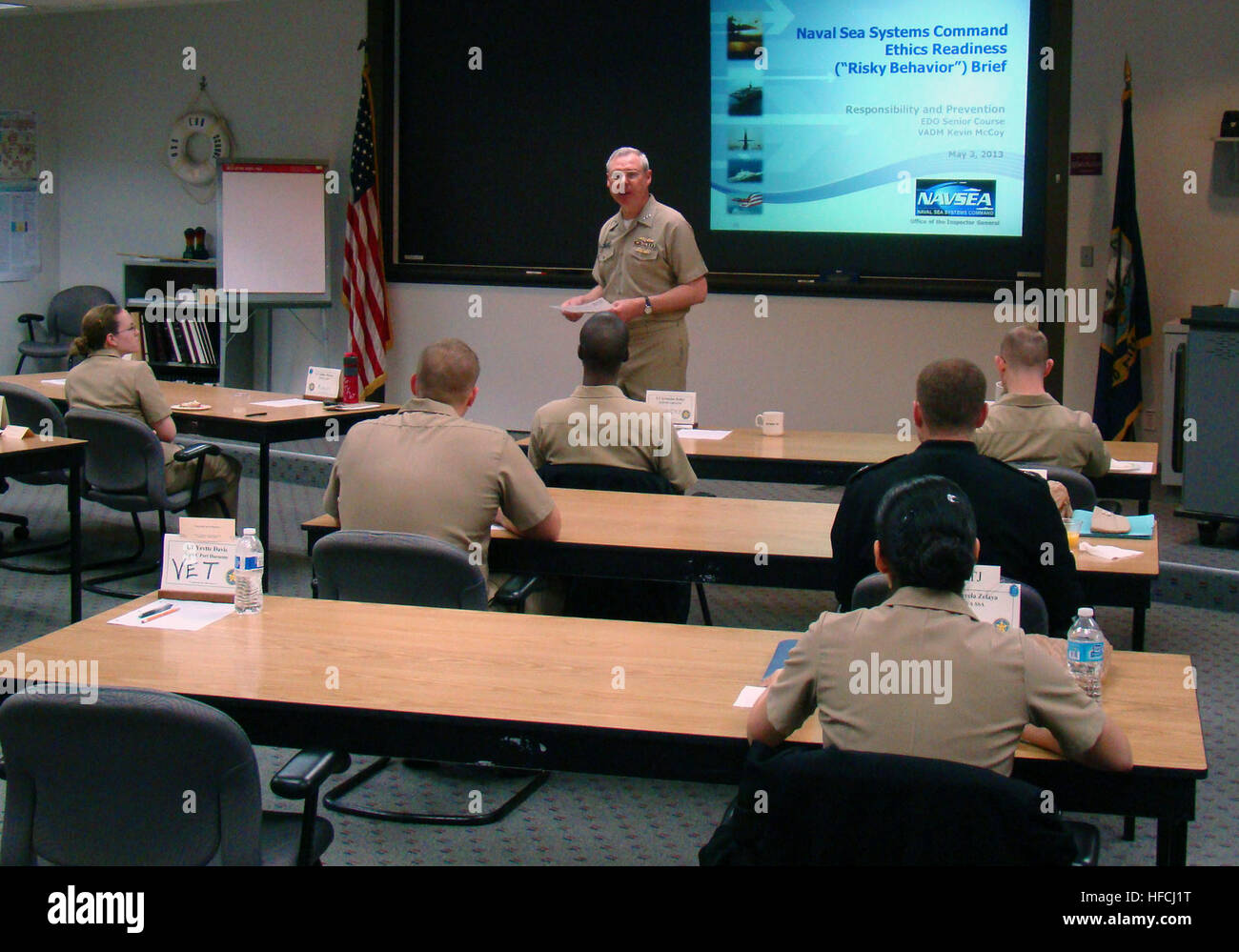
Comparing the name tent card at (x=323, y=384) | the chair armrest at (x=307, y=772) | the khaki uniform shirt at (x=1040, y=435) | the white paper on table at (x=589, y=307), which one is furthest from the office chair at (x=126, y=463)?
the chair armrest at (x=307, y=772)

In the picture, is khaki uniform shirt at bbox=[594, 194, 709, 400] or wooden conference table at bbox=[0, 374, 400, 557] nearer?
wooden conference table at bbox=[0, 374, 400, 557]

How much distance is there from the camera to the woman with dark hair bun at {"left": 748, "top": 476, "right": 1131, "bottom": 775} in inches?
77.9

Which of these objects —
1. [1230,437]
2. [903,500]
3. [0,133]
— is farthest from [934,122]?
[0,133]

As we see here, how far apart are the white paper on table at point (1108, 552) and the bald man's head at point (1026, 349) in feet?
2.89

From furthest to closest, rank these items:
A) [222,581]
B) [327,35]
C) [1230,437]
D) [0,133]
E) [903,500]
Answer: [0,133] → [327,35] → [1230,437] → [222,581] → [903,500]

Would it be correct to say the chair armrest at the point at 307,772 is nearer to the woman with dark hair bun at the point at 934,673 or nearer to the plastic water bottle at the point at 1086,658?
the woman with dark hair bun at the point at 934,673

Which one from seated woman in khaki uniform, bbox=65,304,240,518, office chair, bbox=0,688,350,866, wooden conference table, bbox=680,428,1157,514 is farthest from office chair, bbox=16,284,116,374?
office chair, bbox=0,688,350,866

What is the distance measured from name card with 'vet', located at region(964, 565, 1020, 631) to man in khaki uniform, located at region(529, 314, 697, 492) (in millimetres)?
1815

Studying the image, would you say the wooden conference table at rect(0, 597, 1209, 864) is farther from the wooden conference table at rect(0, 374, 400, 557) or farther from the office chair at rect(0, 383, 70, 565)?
the office chair at rect(0, 383, 70, 565)

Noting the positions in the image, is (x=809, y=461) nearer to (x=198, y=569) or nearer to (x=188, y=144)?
A: (x=198, y=569)

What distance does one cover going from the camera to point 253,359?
368 inches
